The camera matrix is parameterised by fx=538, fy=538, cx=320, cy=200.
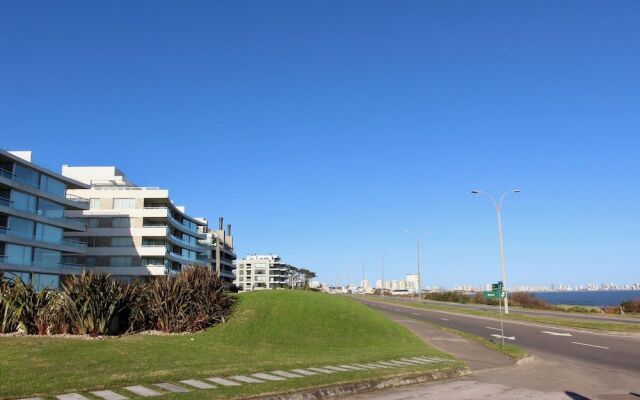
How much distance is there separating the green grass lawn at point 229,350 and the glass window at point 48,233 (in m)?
40.7

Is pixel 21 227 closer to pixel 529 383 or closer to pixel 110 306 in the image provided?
pixel 110 306

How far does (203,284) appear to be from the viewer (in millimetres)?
23906

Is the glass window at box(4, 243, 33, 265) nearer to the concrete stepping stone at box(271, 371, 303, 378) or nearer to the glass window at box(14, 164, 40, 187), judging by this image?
the glass window at box(14, 164, 40, 187)

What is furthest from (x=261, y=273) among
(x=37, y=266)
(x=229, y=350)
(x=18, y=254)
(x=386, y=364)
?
(x=386, y=364)

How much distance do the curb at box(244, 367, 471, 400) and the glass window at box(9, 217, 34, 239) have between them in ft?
174

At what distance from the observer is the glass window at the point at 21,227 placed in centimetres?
5459

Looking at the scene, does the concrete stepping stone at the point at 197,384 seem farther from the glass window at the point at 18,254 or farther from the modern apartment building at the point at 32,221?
the glass window at the point at 18,254

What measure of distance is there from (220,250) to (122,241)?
171 ft

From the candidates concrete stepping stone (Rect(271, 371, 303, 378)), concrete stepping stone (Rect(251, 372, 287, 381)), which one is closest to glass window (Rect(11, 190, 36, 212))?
concrete stepping stone (Rect(271, 371, 303, 378))

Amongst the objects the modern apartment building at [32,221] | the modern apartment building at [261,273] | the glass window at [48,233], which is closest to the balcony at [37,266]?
the modern apartment building at [32,221]

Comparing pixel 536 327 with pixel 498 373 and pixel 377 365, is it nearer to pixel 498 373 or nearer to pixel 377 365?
pixel 498 373

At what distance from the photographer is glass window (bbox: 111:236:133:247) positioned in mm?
75938

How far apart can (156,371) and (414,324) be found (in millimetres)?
22343


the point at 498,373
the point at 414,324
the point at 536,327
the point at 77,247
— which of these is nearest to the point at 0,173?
the point at 77,247
